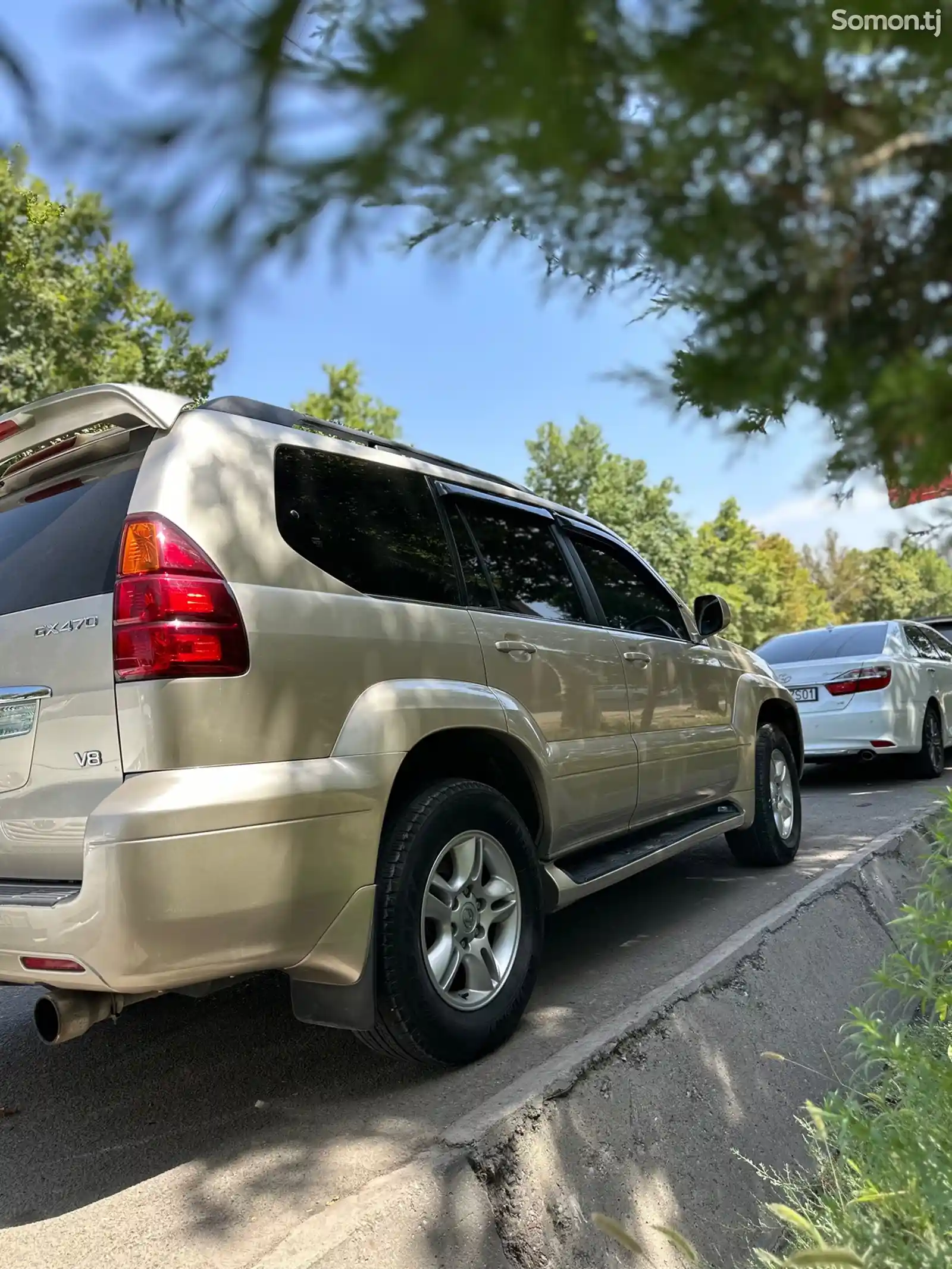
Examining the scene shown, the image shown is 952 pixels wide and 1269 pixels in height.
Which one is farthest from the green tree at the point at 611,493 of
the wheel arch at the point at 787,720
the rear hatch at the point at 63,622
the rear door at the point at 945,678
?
the rear hatch at the point at 63,622

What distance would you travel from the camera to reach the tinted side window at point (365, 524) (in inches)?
113

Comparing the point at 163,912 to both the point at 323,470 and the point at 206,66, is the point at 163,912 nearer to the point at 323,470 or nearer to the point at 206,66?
the point at 323,470

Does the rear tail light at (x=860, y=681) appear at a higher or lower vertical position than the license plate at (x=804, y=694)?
higher

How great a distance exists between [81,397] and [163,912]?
58.8 inches

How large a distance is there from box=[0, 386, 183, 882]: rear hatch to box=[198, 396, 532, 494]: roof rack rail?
0.17m

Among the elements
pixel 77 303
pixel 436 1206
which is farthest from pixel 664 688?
pixel 77 303

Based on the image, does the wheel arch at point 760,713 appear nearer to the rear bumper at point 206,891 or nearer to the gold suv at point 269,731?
the gold suv at point 269,731

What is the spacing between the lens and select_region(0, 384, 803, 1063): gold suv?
2.37 metres

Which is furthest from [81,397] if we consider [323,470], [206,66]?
[206,66]

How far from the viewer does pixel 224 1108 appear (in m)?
2.88

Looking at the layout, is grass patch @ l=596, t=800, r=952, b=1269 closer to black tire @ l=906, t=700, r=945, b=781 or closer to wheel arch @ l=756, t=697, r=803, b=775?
wheel arch @ l=756, t=697, r=803, b=775

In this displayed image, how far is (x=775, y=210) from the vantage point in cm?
90

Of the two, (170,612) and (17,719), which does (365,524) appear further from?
(17,719)

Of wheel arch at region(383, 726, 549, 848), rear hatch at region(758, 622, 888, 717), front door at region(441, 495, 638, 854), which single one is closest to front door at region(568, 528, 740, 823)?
front door at region(441, 495, 638, 854)
